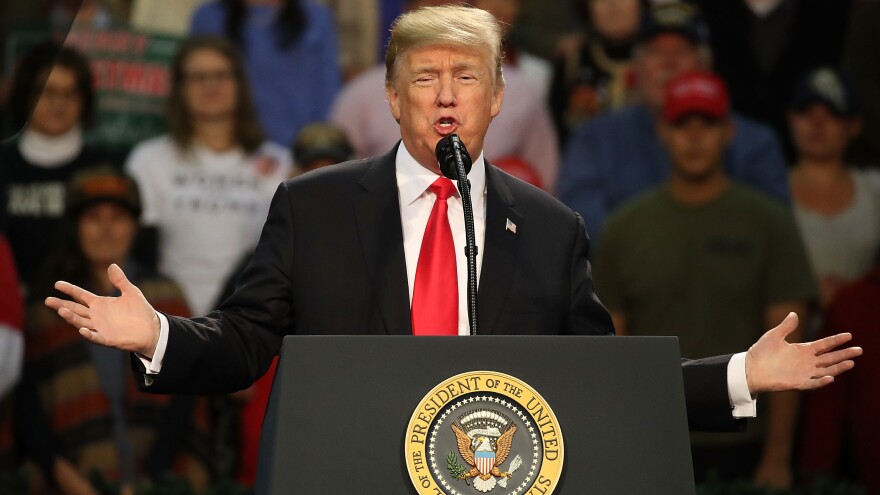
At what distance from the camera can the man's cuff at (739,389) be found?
7.98 ft

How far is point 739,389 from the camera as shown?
2.44 metres

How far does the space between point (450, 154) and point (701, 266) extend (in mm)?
3461

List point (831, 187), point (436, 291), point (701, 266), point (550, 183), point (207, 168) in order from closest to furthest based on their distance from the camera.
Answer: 1. point (436, 291)
2. point (701, 266)
3. point (207, 168)
4. point (550, 183)
5. point (831, 187)

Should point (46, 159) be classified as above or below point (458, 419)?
above

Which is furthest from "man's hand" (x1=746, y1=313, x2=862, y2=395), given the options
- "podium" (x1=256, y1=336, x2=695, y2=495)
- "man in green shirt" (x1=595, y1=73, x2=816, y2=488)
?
"man in green shirt" (x1=595, y1=73, x2=816, y2=488)

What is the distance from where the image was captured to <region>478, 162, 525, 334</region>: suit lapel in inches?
98.9

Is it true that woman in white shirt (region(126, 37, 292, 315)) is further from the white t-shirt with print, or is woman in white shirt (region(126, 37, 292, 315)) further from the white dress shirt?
the white dress shirt

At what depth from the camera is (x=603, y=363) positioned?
214cm

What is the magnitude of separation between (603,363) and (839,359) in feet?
1.52

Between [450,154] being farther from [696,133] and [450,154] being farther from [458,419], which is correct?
[696,133]

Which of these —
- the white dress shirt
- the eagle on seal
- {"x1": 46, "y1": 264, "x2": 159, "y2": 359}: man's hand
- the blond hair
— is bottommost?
the eagle on seal

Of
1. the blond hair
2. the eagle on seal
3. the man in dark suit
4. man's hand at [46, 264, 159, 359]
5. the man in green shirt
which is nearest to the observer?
the eagle on seal

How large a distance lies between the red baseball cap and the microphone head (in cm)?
354

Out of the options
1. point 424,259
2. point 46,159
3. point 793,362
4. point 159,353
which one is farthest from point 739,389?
point 46,159
